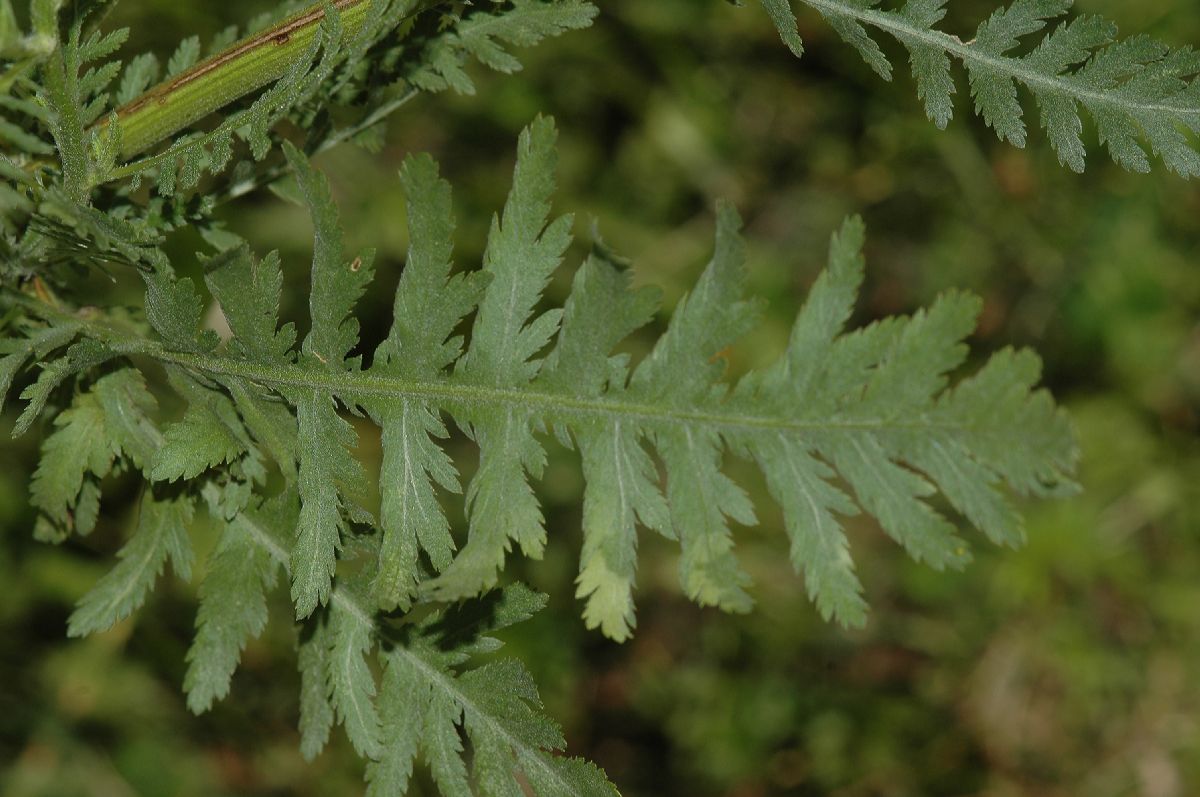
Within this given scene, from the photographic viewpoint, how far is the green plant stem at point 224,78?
1666 mm

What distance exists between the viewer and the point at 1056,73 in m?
1.70

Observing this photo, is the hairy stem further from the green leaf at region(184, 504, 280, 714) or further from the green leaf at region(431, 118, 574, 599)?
the green leaf at region(184, 504, 280, 714)

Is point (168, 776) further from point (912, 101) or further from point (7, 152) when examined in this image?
point (912, 101)

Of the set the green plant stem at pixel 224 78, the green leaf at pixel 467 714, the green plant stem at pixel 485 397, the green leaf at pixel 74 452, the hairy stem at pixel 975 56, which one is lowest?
the green leaf at pixel 467 714

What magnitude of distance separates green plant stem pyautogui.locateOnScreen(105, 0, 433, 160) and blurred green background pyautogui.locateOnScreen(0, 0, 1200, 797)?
2717 millimetres

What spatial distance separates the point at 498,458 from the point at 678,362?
0.35 m

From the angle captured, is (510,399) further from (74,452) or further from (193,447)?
(74,452)

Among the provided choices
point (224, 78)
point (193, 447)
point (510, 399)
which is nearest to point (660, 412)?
point (510, 399)

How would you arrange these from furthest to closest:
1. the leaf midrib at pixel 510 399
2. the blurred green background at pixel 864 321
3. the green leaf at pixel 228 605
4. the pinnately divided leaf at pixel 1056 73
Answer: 1. the blurred green background at pixel 864 321
2. the green leaf at pixel 228 605
3. the leaf midrib at pixel 510 399
4. the pinnately divided leaf at pixel 1056 73

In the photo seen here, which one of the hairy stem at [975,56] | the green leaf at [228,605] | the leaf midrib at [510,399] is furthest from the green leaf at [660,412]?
the hairy stem at [975,56]

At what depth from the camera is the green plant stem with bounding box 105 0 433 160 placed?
1.67 metres

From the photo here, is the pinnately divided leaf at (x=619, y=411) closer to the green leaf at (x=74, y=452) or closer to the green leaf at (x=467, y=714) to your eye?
the green leaf at (x=467, y=714)

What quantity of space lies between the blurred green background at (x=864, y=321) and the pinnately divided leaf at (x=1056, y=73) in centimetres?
302

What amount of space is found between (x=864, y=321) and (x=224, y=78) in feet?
13.7
